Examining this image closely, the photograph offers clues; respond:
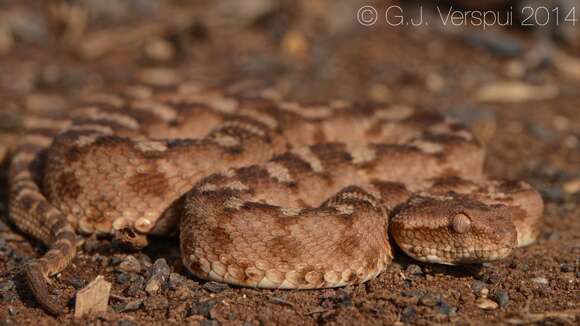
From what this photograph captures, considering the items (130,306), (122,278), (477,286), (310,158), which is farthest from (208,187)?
(477,286)

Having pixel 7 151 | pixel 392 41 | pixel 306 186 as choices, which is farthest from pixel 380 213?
pixel 392 41

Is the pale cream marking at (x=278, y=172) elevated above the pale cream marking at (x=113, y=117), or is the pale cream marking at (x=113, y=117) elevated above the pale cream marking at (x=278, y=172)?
the pale cream marking at (x=113, y=117)

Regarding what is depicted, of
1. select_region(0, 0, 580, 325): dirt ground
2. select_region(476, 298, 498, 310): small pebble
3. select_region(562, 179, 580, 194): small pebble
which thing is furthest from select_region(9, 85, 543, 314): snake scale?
select_region(562, 179, 580, 194): small pebble

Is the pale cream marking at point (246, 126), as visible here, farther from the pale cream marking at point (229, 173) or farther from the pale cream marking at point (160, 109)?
the pale cream marking at point (229, 173)

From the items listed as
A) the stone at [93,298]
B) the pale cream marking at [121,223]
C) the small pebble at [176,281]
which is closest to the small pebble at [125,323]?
the stone at [93,298]

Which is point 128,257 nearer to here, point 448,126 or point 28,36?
point 448,126

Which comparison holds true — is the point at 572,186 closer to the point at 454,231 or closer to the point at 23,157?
the point at 454,231

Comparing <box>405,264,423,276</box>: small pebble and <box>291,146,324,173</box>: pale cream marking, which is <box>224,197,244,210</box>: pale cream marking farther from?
<box>405,264,423,276</box>: small pebble
